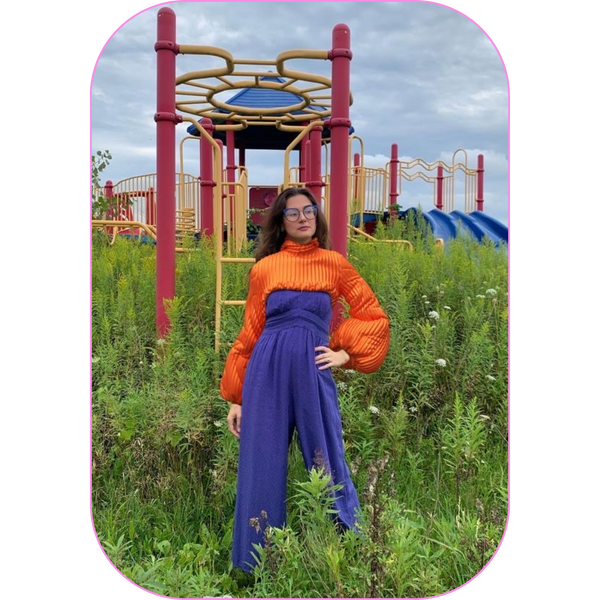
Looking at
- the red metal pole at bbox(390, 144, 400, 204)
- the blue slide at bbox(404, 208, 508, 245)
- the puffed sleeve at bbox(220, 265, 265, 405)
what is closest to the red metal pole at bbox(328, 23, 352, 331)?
the puffed sleeve at bbox(220, 265, 265, 405)

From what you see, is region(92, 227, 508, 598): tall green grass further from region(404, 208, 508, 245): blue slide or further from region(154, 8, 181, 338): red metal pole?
region(404, 208, 508, 245): blue slide

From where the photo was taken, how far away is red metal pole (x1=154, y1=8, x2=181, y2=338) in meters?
2.71

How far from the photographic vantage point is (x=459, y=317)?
11.2 feet

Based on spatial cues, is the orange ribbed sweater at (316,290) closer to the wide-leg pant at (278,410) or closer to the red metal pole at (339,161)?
the wide-leg pant at (278,410)

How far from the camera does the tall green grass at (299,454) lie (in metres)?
2.05

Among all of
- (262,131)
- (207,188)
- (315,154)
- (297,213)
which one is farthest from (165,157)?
(262,131)

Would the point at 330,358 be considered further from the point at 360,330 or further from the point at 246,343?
the point at 246,343

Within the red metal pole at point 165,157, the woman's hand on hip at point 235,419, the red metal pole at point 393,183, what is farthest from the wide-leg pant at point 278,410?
the red metal pole at point 393,183

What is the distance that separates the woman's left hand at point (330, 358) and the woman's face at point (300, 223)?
→ 1.36ft

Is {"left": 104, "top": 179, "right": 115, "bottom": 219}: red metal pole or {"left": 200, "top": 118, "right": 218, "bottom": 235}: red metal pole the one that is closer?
{"left": 104, "top": 179, "right": 115, "bottom": 219}: red metal pole

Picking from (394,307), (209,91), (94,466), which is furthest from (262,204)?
(94,466)

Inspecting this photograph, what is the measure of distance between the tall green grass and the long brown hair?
0.75 meters

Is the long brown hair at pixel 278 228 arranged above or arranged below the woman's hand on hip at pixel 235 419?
above

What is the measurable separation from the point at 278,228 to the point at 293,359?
1.68ft
